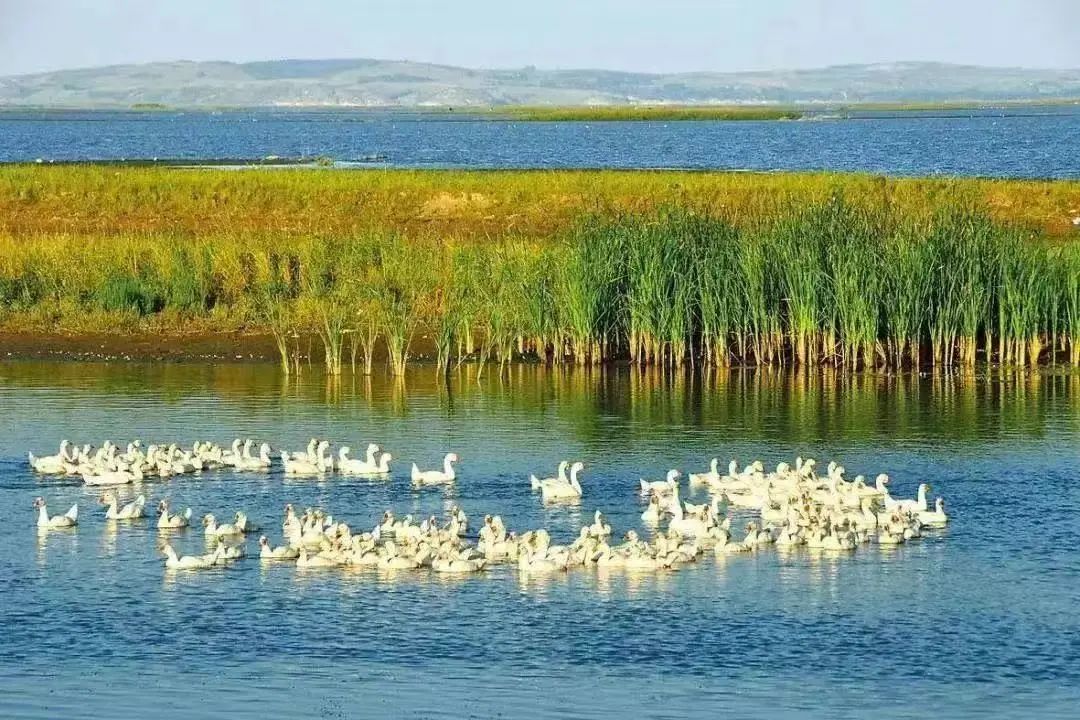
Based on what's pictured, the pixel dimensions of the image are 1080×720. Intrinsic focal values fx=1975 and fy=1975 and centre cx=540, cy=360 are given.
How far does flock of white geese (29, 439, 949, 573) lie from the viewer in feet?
74.7

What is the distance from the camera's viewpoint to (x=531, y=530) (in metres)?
24.7

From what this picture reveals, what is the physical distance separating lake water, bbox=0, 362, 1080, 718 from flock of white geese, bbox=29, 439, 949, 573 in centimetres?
30

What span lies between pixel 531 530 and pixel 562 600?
3.44 metres

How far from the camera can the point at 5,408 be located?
34.2 m

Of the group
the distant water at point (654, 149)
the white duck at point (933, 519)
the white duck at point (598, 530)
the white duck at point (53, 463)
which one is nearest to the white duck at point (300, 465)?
the white duck at point (53, 463)

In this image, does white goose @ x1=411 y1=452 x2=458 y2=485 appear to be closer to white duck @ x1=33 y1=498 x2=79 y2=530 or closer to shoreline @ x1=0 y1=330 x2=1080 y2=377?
white duck @ x1=33 y1=498 x2=79 y2=530

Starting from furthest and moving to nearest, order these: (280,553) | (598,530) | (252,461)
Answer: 1. (252,461)
2. (598,530)
3. (280,553)

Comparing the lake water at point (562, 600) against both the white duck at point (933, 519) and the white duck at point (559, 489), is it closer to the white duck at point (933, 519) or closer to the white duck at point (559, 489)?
the white duck at point (559, 489)

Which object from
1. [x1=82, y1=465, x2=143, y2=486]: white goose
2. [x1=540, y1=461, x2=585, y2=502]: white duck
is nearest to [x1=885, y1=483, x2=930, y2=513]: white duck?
[x1=540, y1=461, x2=585, y2=502]: white duck

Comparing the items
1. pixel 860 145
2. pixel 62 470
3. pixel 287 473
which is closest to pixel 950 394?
pixel 287 473

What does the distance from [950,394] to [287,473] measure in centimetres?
1303

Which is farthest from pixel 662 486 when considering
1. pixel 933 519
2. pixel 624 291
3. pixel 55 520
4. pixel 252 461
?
pixel 624 291

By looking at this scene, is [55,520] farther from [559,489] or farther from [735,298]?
[735,298]

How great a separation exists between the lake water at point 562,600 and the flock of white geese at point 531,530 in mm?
295
